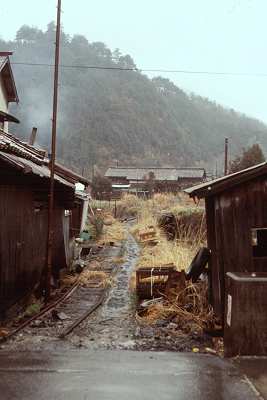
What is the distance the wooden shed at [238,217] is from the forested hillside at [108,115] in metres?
72.4

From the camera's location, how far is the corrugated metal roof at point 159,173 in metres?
62.5

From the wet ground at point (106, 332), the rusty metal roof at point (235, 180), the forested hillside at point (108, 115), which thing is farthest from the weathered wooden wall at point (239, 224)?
the forested hillside at point (108, 115)

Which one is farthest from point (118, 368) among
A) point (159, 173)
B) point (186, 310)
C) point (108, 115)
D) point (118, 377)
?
point (108, 115)

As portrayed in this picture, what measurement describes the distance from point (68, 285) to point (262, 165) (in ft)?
25.9

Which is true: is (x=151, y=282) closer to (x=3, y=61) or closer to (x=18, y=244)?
(x=18, y=244)

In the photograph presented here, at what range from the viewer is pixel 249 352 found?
604 centimetres

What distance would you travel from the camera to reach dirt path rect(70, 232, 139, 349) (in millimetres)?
7481

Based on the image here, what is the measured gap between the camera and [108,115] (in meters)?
102

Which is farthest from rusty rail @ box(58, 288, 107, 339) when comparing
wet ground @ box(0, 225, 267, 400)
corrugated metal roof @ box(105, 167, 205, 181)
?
corrugated metal roof @ box(105, 167, 205, 181)

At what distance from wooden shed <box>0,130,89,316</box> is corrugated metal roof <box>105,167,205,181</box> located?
4987 centimetres

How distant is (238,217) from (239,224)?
130 millimetres

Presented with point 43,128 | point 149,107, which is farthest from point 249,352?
point 149,107

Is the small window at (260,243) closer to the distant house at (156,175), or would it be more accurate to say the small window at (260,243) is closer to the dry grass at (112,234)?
the dry grass at (112,234)

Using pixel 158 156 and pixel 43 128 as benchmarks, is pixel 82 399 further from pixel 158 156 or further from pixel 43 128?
pixel 158 156
